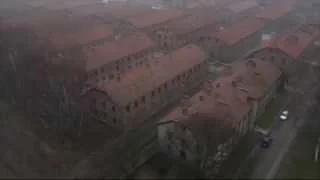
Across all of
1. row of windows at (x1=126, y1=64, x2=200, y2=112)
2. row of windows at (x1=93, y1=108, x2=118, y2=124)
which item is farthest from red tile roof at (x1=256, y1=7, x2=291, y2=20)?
row of windows at (x1=93, y1=108, x2=118, y2=124)

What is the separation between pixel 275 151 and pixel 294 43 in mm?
23990

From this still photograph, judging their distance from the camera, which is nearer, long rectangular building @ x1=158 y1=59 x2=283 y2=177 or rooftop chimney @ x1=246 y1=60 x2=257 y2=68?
long rectangular building @ x1=158 y1=59 x2=283 y2=177

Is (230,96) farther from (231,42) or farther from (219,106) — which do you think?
(231,42)

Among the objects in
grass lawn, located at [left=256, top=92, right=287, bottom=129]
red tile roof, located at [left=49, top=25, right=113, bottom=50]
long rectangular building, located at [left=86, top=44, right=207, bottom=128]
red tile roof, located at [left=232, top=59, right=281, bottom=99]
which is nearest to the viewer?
long rectangular building, located at [left=86, top=44, right=207, bottom=128]

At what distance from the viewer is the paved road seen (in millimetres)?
29837

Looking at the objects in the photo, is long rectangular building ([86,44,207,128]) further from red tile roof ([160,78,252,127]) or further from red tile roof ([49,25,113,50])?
red tile roof ([49,25,113,50])

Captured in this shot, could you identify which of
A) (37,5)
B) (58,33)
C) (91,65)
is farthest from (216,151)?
(37,5)

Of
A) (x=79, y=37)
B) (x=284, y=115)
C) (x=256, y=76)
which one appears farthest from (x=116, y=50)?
(x=284, y=115)

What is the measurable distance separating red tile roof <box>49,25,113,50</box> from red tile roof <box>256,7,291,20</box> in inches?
1285

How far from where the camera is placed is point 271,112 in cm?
3997

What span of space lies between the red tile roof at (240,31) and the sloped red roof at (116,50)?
11.8 metres

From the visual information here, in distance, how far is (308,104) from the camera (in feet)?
135

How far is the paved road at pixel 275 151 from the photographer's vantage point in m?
29.8

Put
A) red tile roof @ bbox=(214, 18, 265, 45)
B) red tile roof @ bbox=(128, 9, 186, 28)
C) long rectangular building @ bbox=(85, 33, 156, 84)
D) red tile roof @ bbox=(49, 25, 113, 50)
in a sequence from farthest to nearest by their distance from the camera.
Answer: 1. red tile roof @ bbox=(128, 9, 186, 28)
2. red tile roof @ bbox=(214, 18, 265, 45)
3. red tile roof @ bbox=(49, 25, 113, 50)
4. long rectangular building @ bbox=(85, 33, 156, 84)
